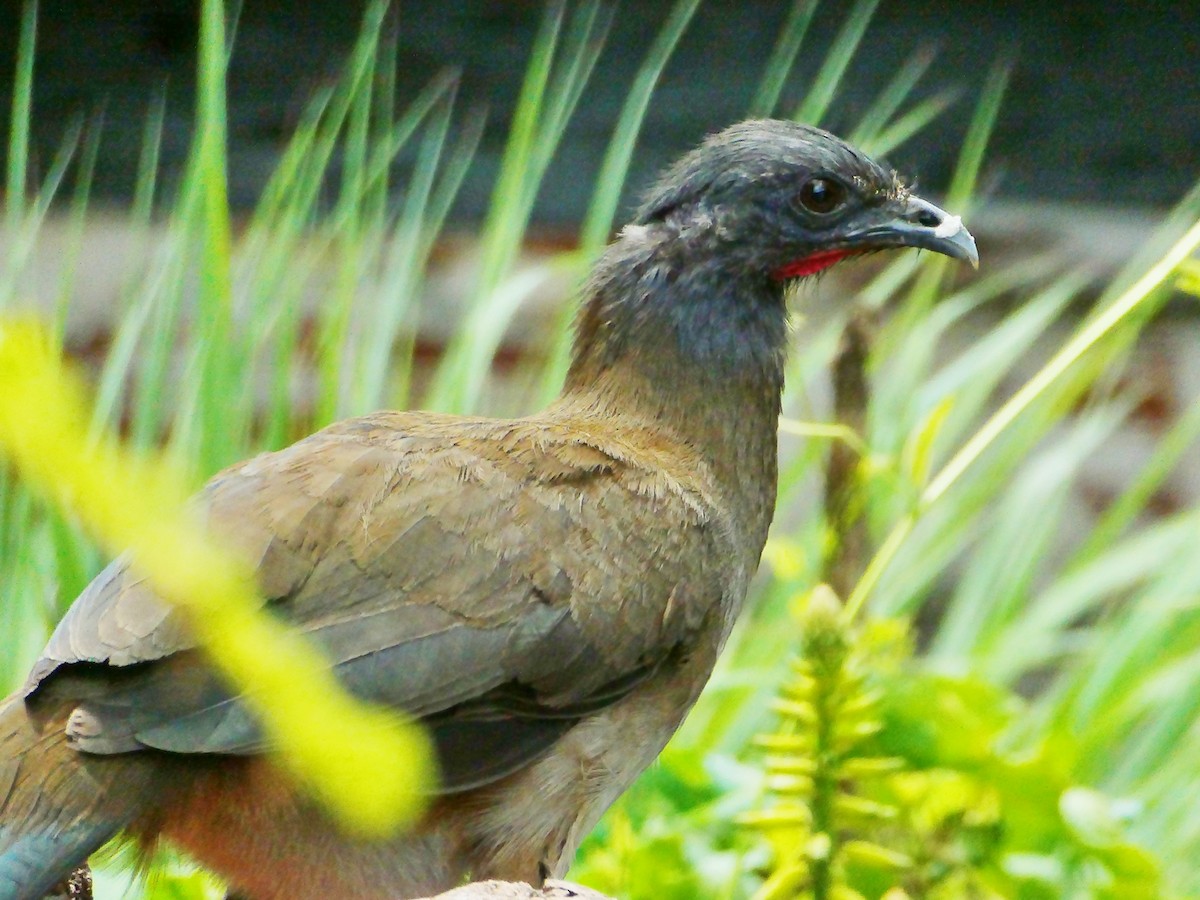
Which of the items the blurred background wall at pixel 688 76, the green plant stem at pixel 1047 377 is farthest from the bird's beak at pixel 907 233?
the blurred background wall at pixel 688 76

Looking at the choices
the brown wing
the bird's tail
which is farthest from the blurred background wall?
the bird's tail

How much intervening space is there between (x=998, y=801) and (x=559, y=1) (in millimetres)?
2965

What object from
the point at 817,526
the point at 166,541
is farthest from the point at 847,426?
the point at 166,541

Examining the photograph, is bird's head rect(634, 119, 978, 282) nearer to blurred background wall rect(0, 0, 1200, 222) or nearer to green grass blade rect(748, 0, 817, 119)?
green grass blade rect(748, 0, 817, 119)

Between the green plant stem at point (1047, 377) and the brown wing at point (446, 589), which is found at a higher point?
the green plant stem at point (1047, 377)

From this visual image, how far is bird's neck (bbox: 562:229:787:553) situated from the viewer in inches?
88.7

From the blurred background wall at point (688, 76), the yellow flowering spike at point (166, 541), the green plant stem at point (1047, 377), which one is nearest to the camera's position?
the yellow flowering spike at point (166, 541)

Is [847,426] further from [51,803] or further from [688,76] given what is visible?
[688,76]

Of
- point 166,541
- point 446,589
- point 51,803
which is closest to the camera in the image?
point 166,541

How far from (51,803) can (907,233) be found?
1.47m

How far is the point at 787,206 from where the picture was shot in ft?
7.52

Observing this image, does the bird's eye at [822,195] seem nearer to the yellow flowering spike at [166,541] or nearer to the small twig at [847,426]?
the small twig at [847,426]

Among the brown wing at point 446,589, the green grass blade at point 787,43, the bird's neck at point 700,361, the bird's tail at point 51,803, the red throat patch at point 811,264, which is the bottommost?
the bird's tail at point 51,803

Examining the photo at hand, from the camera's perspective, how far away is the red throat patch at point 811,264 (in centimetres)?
233
